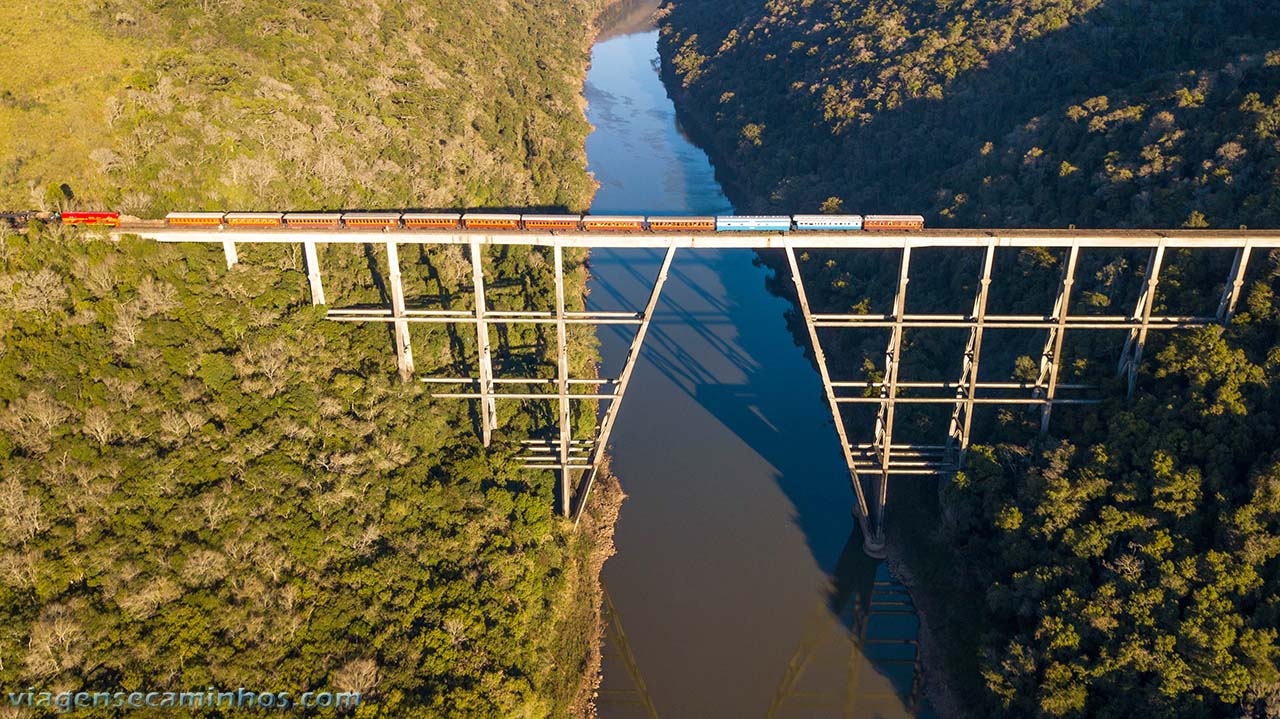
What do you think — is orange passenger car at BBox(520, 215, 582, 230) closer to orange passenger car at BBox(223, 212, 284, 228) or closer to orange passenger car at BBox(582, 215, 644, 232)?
orange passenger car at BBox(582, 215, 644, 232)

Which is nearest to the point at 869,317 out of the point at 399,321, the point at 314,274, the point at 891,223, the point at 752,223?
the point at 891,223

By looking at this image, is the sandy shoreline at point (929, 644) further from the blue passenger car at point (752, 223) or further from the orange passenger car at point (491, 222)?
the orange passenger car at point (491, 222)

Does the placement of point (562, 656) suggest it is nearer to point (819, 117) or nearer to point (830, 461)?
point (830, 461)

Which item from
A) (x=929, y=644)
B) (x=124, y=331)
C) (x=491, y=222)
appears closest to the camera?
(x=124, y=331)

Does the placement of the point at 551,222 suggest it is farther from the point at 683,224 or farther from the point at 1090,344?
the point at 1090,344

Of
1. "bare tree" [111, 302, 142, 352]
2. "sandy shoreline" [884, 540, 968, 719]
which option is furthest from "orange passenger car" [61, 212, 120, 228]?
"sandy shoreline" [884, 540, 968, 719]

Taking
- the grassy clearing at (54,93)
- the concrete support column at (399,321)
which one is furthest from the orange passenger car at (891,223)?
the grassy clearing at (54,93)
